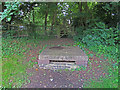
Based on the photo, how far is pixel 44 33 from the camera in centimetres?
789

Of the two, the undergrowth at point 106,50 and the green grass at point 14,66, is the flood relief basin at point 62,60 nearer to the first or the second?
the green grass at point 14,66

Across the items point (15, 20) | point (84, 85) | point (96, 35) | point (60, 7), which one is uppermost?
point (60, 7)

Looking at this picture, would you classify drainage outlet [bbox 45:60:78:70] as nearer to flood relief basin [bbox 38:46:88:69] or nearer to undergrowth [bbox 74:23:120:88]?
flood relief basin [bbox 38:46:88:69]

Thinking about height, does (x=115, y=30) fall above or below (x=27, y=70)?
above

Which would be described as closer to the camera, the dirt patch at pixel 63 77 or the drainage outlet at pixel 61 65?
the dirt patch at pixel 63 77

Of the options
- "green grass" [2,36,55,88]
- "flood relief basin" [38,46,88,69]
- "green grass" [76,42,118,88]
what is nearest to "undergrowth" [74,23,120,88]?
"green grass" [76,42,118,88]

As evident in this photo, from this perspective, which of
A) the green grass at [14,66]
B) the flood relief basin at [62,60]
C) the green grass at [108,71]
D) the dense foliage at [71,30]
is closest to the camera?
the green grass at [108,71]

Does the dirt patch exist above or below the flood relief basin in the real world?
below

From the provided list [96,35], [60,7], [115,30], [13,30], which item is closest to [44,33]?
[13,30]

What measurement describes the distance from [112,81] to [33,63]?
258 cm

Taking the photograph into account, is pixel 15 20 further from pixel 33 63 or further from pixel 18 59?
pixel 33 63

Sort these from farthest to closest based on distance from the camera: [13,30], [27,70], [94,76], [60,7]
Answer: [60,7] → [13,30] → [27,70] → [94,76]

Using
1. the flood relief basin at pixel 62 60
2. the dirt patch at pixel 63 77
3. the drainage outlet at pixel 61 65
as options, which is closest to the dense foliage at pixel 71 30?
the dirt patch at pixel 63 77

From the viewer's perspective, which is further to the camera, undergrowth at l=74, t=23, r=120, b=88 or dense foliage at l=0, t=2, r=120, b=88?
dense foliage at l=0, t=2, r=120, b=88
